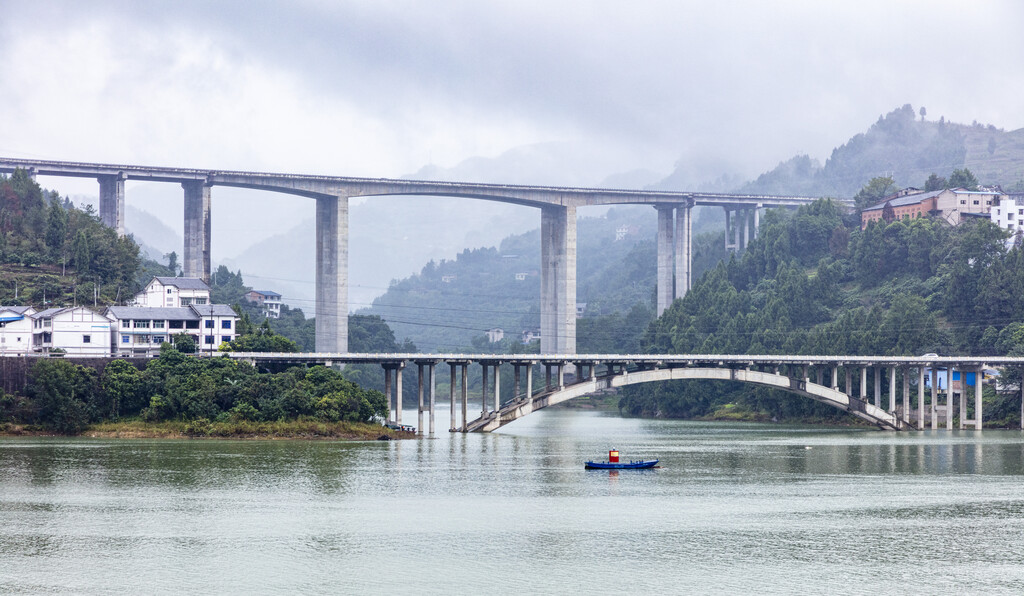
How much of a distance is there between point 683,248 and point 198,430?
304 feet

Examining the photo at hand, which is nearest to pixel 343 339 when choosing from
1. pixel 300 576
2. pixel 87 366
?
pixel 87 366

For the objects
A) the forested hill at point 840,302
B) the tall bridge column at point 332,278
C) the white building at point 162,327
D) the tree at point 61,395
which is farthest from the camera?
the tall bridge column at point 332,278

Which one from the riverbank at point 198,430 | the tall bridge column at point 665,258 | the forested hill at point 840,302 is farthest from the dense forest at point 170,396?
the tall bridge column at point 665,258

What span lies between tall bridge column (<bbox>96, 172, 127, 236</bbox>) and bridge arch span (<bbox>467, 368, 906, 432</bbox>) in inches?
2036

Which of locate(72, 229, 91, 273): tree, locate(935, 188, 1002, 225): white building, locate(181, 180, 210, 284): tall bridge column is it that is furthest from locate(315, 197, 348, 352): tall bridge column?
locate(935, 188, 1002, 225): white building

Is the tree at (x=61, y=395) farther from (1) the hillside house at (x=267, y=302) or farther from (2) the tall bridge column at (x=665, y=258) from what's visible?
(2) the tall bridge column at (x=665, y=258)

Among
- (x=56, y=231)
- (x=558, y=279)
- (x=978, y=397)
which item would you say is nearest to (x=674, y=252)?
(x=558, y=279)

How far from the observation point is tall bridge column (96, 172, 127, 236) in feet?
445

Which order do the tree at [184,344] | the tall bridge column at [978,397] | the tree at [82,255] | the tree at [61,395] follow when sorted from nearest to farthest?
the tree at [61,395] → the tree at [184,344] → the tall bridge column at [978,397] → the tree at [82,255]

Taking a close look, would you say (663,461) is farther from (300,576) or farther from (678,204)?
(678,204)

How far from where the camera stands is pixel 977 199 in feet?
537

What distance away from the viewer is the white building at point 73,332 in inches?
3996

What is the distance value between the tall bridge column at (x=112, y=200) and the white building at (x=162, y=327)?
31458mm

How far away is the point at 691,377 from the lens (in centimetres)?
10812
